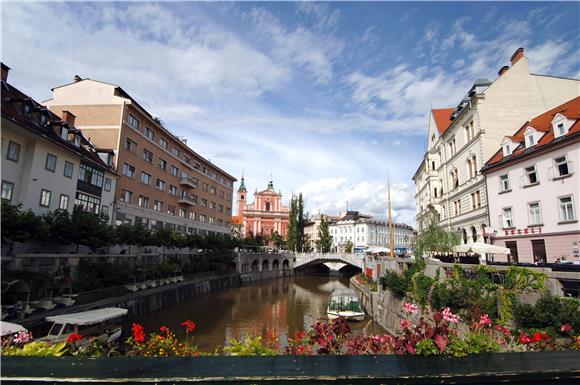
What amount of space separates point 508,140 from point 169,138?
4196 centimetres

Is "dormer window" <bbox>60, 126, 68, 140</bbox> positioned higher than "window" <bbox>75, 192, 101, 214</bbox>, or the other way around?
"dormer window" <bbox>60, 126, 68, 140</bbox>

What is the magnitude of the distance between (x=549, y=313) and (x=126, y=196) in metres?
39.2

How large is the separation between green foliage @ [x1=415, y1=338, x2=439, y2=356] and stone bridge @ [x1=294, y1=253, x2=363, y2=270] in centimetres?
6369

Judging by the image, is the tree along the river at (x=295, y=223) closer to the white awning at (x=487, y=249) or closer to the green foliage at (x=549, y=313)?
the white awning at (x=487, y=249)

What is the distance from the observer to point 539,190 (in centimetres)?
2258

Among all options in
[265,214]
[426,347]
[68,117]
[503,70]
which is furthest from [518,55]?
[265,214]

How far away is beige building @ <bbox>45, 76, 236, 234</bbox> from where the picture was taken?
37125 mm

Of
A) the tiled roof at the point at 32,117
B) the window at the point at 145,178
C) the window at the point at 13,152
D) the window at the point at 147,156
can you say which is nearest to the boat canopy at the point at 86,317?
the window at the point at 13,152

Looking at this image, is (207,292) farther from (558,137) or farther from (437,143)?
(558,137)

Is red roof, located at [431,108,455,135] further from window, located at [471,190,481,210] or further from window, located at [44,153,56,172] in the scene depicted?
window, located at [44,153,56,172]

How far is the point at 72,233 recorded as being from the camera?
78.8ft

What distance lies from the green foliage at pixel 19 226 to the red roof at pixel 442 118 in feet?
135

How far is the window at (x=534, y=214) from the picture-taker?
22.7 meters

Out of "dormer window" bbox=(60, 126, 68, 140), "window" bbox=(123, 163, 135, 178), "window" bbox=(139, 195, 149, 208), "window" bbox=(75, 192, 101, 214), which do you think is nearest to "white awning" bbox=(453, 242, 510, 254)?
"window" bbox=(75, 192, 101, 214)
